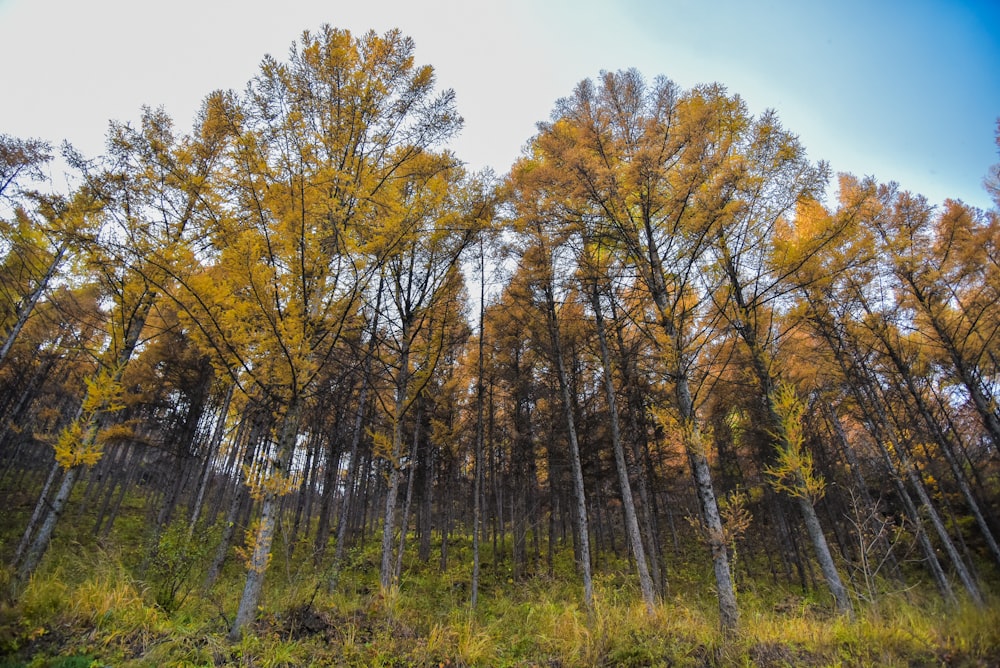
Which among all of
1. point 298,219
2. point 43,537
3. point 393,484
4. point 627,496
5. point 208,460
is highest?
point 298,219

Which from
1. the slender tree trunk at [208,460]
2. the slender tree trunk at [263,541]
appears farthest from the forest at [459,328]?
the slender tree trunk at [208,460]

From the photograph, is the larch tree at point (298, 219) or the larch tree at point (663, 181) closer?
the larch tree at point (298, 219)

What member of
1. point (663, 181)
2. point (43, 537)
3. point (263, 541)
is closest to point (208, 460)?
point (43, 537)

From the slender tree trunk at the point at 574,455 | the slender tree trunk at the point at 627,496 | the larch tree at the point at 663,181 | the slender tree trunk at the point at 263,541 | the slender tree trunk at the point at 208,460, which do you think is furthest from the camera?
the slender tree trunk at the point at 208,460

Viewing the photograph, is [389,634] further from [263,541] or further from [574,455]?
[574,455]

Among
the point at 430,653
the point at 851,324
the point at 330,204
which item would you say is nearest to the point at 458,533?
the point at 430,653

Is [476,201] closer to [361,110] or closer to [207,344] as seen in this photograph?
[361,110]

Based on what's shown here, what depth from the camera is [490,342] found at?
12727mm

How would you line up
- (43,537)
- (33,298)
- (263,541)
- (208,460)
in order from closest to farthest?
(263,541) → (43,537) → (33,298) → (208,460)

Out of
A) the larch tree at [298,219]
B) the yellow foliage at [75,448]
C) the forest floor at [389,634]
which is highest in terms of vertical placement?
the larch tree at [298,219]

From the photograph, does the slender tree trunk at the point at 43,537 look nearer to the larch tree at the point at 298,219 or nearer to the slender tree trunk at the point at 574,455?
the larch tree at the point at 298,219

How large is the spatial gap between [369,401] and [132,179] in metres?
7.53

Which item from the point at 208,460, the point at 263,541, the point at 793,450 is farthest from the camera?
the point at 208,460

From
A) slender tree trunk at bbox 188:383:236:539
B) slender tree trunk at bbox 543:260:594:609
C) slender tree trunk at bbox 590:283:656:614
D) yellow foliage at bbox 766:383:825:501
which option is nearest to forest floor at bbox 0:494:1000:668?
slender tree trunk at bbox 543:260:594:609
